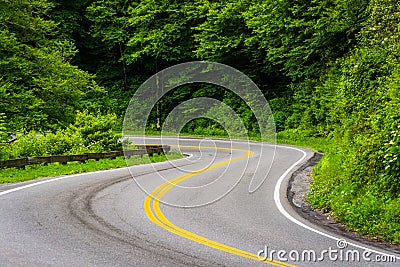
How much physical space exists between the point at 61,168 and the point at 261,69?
27.0 m

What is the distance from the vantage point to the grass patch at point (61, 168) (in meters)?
16.3

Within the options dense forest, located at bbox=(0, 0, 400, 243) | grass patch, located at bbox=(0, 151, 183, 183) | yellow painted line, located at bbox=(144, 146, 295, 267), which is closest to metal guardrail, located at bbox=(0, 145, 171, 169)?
grass patch, located at bbox=(0, 151, 183, 183)

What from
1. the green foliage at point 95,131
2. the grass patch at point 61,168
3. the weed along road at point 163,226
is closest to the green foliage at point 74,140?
the green foliage at point 95,131

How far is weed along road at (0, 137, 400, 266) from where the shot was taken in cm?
705

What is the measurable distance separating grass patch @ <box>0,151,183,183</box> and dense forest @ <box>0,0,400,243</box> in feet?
7.68

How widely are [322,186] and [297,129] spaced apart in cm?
2151

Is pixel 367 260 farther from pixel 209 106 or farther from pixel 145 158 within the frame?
pixel 209 106

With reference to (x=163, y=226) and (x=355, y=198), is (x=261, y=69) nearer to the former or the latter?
(x=355, y=198)

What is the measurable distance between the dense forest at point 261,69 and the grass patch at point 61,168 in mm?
2341

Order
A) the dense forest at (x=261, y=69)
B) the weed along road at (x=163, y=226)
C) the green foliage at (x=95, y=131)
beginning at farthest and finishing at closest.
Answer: the green foliage at (x=95, y=131) → the dense forest at (x=261, y=69) → the weed along road at (x=163, y=226)

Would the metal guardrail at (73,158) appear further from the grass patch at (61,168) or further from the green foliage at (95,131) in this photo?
the green foliage at (95,131)

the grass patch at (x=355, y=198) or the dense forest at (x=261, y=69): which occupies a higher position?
the dense forest at (x=261, y=69)

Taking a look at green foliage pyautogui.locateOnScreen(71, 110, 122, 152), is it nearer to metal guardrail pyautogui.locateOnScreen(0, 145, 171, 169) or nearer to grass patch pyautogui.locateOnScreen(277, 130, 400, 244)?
metal guardrail pyautogui.locateOnScreen(0, 145, 171, 169)

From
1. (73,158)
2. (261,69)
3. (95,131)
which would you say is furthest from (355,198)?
(261,69)
